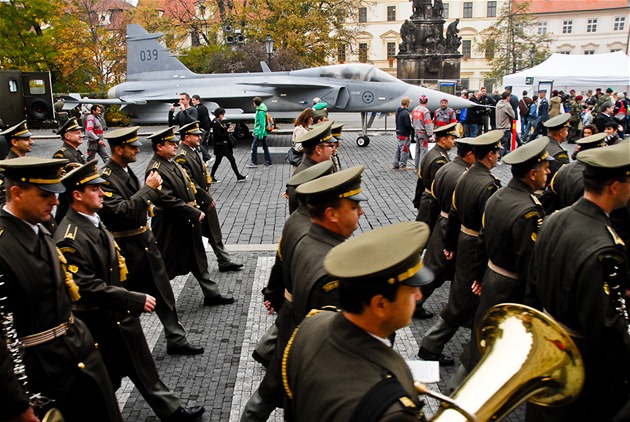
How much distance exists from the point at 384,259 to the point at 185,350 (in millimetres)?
4363

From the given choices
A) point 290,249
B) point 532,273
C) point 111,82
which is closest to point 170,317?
point 290,249

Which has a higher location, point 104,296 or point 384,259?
point 384,259

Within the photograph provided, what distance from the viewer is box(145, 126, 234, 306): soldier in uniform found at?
22.1 ft

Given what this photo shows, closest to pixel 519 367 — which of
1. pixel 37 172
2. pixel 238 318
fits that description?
pixel 37 172

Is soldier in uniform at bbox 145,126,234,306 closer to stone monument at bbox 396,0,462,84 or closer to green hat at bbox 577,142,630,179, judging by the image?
green hat at bbox 577,142,630,179

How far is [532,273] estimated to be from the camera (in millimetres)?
4168

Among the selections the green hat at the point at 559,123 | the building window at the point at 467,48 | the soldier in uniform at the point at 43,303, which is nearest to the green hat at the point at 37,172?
the soldier in uniform at the point at 43,303

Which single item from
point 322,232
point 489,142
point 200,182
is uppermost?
point 489,142

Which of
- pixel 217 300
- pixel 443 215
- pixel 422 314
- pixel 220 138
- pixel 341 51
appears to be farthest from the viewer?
pixel 341 51

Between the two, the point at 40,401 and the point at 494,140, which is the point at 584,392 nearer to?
the point at 494,140

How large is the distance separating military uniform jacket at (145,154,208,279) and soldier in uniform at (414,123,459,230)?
9.53 ft

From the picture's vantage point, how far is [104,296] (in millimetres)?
4211

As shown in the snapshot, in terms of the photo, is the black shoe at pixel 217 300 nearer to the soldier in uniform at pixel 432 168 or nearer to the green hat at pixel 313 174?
the soldier in uniform at pixel 432 168

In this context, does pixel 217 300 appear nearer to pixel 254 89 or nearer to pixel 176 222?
pixel 176 222
